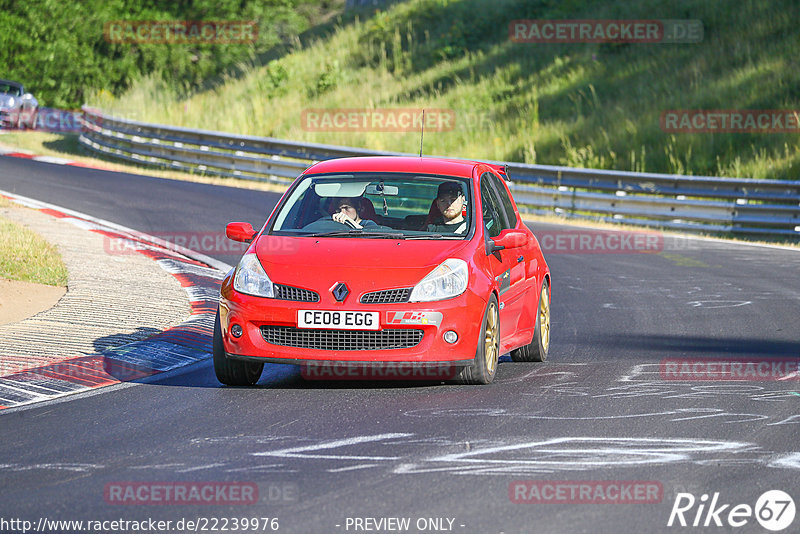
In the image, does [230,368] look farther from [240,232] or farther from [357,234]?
[357,234]

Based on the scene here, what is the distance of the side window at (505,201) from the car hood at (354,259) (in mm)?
1358

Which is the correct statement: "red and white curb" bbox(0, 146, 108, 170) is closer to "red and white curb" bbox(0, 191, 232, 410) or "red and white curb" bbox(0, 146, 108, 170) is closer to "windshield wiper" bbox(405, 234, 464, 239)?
"red and white curb" bbox(0, 191, 232, 410)

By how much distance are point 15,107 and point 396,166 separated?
3132 cm

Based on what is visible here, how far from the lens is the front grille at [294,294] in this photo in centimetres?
818

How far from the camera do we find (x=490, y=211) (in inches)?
380

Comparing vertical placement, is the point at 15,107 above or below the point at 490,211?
above

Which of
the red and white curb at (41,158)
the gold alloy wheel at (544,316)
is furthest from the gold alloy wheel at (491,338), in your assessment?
the red and white curb at (41,158)

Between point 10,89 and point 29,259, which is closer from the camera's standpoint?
point 29,259

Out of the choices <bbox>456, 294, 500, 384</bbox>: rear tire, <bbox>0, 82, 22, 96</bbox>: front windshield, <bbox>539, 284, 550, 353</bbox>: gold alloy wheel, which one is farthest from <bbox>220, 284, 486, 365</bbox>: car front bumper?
<bbox>0, 82, 22, 96</bbox>: front windshield

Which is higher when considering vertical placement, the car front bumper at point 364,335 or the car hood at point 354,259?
the car hood at point 354,259

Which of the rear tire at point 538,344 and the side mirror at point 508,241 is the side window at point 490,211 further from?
the rear tire at point 538,344

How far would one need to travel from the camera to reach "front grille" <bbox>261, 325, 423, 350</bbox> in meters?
8.13

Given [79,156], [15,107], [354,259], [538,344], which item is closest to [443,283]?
[354,259]

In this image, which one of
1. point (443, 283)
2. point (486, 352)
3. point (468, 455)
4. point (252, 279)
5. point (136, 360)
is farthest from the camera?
point (136, 360)
